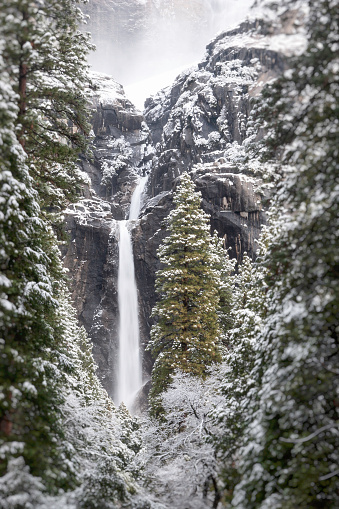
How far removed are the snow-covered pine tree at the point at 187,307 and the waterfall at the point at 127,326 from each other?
31350 mm

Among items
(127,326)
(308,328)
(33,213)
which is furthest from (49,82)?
(127,326)

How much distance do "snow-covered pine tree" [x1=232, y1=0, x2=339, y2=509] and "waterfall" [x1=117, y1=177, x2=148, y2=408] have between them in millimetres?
41054

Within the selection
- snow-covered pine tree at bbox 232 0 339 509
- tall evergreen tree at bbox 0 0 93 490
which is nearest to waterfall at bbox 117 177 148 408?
tall evergreen tree at bbox 0 0 93 490

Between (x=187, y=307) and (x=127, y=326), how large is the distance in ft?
121

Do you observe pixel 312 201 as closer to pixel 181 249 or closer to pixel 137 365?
pixel 181 249

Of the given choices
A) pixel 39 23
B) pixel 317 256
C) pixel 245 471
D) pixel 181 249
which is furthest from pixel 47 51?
pixel 181 249

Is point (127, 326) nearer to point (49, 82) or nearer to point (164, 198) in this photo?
point (164, 198)

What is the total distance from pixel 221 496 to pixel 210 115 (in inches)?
2410

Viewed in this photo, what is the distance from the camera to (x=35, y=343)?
21.4 feet

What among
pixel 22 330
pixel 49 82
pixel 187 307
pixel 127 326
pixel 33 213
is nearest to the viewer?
pixel 22 330

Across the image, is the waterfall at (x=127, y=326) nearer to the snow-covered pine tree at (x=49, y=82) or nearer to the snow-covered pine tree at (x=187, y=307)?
the snow-covered pine tree at (x=187, y=307)

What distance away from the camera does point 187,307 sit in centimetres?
1545

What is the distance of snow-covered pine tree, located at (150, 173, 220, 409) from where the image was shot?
1428cm

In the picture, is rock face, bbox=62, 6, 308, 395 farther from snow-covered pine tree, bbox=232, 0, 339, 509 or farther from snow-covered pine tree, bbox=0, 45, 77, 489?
snow-covered pine tree, bbox=0, 45, 77, 489
